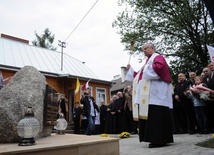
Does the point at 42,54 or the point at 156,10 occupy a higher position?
the point at 156,10

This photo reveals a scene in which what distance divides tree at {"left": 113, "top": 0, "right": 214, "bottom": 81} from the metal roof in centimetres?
501

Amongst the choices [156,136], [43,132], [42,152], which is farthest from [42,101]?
[156,136]

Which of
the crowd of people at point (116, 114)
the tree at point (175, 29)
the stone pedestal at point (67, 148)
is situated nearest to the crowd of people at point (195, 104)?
the crowd of people at point (116, 114)

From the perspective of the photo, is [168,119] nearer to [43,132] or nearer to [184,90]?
[43,132]

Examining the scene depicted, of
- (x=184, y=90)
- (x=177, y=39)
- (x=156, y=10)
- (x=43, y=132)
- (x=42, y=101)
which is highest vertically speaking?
(x=156, y=10)

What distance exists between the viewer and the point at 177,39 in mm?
18812

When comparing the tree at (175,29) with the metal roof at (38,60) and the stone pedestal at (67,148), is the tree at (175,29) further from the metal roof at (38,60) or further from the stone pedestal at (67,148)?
the stone pedestal at (67,148)

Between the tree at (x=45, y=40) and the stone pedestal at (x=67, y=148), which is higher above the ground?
the tree at (x=45, y=40)

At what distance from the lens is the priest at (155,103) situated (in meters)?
4.57

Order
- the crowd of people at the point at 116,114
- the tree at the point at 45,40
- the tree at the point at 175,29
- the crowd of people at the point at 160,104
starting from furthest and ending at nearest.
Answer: the tree at the point at 45,40, the tree at the point at 175,29, the crowd of people at the point at 116,114, the crowd of people at the point at 160,104

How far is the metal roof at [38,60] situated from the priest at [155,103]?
1266 cm

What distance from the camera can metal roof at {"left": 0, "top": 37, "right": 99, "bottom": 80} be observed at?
17306mm

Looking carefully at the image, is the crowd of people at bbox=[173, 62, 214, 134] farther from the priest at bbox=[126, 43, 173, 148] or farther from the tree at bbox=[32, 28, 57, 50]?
the tree at bbox=[32, 28, 57, 50]

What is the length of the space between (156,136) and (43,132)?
2.10 m
